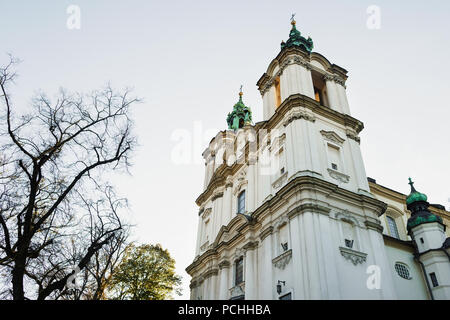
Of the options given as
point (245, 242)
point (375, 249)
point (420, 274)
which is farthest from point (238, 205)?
point (420, 274)

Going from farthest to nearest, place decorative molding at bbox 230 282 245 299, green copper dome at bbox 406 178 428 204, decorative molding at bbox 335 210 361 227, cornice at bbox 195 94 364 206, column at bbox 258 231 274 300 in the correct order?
green copper dome at bbox 406 178 428 204 → cornice at bbox 195 94 364 206 → decorative molding at bbox 230 282 245 299 → decorative molding at bbox 335 210 361 227 → column at bbox 258 231 274 300

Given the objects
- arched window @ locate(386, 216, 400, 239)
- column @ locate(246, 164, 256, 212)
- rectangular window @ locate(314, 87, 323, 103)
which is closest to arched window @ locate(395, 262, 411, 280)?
arched window @ locate(386, 216, 400, 239)

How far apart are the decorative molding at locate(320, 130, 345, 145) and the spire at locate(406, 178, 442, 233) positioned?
7.10 metres

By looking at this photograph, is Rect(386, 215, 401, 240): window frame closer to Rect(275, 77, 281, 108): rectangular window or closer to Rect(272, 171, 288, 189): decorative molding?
Rect(272, 171, 288, 189): decorative molding

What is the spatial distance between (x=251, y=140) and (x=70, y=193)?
1463 centimetres

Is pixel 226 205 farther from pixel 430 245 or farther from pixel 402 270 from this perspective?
pixel 430 245

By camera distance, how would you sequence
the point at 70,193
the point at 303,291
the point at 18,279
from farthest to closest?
the point at 303,291 < the point at 70,193 < the point at 18,279

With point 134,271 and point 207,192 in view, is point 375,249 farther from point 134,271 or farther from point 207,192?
point 134,271

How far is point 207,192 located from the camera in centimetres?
2794

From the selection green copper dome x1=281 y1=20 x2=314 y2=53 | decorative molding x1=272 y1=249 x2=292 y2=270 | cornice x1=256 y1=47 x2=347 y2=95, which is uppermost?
green copper dome x1=281 y1=20 x2=314 y2=53

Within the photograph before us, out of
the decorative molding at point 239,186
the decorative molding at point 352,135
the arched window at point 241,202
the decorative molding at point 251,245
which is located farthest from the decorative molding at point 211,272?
the decorative molding at point 352,135

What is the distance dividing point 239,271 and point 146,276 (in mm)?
15082

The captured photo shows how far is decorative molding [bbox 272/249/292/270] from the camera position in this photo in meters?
15.2

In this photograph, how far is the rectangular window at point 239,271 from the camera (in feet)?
61.6
